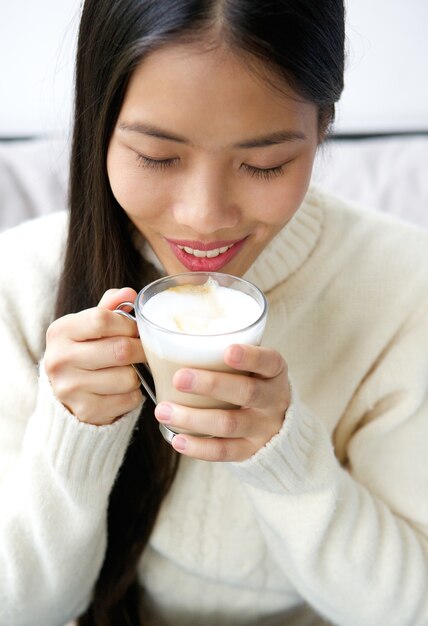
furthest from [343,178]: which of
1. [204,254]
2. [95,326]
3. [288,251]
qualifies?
[95,326]

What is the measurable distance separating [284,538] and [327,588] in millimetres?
109

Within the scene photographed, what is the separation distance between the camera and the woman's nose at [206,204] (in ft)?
2.93

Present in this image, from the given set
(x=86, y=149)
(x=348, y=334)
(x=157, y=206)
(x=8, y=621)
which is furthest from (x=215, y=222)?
(x=8, y=621)

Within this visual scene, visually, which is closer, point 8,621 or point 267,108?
point 267,108

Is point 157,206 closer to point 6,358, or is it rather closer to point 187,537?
point 6,358

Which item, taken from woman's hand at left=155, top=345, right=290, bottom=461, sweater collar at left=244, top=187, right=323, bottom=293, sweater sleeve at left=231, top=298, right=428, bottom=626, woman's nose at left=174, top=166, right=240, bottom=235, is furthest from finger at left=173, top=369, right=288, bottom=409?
sweater collar at left=244, top=187, right=323, bottom=293

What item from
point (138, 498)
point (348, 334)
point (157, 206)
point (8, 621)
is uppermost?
point (157, 206)

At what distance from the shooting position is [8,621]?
1170 millimetres

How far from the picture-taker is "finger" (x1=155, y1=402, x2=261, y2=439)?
0.85 metres

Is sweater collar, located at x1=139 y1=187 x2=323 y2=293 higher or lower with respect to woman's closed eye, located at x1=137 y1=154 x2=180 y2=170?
lower

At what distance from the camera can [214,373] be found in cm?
80

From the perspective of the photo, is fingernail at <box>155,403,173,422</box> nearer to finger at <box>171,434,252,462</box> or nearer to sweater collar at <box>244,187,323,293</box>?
finger at <box>171,434,252,462</box>

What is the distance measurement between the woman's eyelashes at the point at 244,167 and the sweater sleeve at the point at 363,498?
30 centimetres

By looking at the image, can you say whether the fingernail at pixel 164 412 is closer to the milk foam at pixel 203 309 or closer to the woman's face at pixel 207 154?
the milk foam at pixel 203 309
